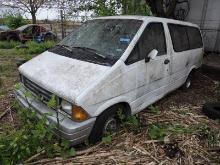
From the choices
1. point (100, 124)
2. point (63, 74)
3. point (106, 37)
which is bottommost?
point (100, 124)

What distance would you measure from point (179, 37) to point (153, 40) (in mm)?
1136

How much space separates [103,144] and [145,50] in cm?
171

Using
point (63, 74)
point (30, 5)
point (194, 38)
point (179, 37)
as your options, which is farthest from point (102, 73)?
point (30, 5)

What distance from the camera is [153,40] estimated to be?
4.59m

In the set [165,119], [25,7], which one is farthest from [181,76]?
[25,7]

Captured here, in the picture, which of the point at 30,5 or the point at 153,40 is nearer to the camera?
the point at 153,40

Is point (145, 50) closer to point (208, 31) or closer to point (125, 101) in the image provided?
point (125, 101)

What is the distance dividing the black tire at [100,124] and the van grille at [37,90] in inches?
30.8

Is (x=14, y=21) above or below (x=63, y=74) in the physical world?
below

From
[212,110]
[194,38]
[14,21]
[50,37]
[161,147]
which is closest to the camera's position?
[161,147]

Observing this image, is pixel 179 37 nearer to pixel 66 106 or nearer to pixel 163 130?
pixel 163 130

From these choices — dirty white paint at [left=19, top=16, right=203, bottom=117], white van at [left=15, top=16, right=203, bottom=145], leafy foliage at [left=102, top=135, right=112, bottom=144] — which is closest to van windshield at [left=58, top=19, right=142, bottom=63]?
white van at [left=15, top=16, right=203, bottom=145]

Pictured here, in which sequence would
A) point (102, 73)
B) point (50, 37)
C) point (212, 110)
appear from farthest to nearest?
point (50, 37), point (212, 110), point (102, 73)

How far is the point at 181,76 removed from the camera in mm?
5840
